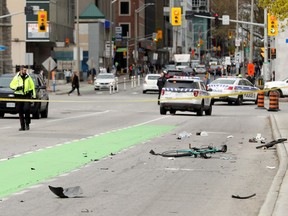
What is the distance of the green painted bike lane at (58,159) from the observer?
13680 millimetres

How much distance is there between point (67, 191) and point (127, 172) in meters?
3.01

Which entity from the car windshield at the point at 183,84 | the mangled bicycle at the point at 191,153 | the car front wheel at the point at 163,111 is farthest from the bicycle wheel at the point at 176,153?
the car front wheel at the point at 163,111

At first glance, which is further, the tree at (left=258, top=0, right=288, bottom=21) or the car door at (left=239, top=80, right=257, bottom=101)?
the car door at (left=239, top=80, right=257, bottom=101)

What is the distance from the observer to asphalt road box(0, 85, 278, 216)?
438 inches

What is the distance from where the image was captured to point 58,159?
16.9m

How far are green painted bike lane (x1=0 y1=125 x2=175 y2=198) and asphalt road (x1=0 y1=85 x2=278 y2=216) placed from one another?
0.05ft

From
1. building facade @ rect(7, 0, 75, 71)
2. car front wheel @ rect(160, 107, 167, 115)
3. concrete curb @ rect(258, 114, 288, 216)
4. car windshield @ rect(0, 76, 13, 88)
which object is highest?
building facade @ rect(7, 0, 75, 71)

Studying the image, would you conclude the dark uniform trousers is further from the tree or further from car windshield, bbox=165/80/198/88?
car windshield, bbox=165/80/198/88

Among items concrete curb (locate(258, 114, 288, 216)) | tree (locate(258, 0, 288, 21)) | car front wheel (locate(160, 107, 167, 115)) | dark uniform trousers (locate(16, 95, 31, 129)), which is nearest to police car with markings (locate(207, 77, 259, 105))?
car front wheel (locate(160, 107, 167, 115))

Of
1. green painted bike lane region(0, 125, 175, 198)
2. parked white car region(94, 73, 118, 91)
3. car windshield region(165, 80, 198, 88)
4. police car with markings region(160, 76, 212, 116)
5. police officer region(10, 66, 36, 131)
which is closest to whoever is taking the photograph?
green painted bike lane region(0, 125, 175, 198)

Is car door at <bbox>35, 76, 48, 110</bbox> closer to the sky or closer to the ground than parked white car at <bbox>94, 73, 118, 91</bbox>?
closer to the sky

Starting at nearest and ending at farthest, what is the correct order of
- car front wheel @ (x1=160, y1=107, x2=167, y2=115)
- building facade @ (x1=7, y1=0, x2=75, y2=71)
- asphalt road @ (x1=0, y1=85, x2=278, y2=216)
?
1. asphalt road @ (x1=0, y1=85, x2=278, y2=216)
2. car front wheel @ (x1=160, y1=107, x2=167, y2=115)
3. building facade @ (x1=7, y1=0, x2=75, y2=71)

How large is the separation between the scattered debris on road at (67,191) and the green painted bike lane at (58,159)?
2.26 feet

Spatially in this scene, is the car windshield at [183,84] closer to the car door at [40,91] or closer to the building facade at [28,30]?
the car door at [40,91]
